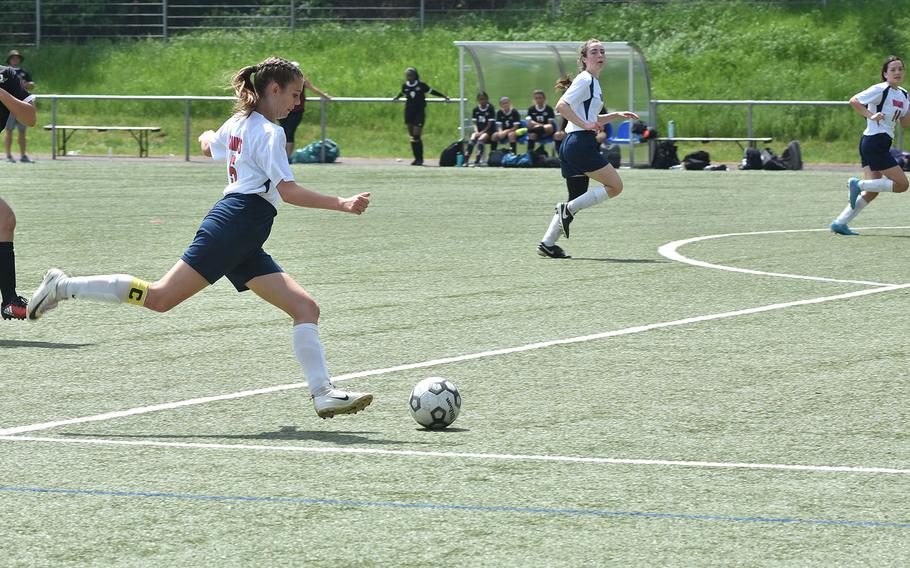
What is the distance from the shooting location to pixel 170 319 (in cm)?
1022

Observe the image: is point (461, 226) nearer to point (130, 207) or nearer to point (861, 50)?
point (130, 207)

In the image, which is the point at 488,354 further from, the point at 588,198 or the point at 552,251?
the point at 588,198

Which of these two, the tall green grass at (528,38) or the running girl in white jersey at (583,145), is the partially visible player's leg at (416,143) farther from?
Answer: the running girl in white jersey at (583,145)

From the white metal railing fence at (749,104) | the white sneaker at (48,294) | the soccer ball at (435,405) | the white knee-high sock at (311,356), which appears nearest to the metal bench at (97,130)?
the white metal railing fence at (749,104)

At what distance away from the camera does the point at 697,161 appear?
30766 millimetres

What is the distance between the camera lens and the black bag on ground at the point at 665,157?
31281mm

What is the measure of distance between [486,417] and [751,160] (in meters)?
24.7

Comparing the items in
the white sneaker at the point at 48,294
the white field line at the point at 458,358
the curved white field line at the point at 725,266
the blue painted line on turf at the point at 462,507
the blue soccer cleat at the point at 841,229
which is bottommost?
the white field line at the point at 458,358

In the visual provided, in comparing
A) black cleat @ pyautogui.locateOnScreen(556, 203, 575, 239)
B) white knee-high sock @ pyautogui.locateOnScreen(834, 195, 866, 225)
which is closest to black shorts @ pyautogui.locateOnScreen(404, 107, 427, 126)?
white knee-high sock @ pyautogui.locateOnScreen(834, 195, 866, 225)

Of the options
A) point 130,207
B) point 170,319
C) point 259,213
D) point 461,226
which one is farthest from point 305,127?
point 259,213

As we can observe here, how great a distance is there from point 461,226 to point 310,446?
1114cm

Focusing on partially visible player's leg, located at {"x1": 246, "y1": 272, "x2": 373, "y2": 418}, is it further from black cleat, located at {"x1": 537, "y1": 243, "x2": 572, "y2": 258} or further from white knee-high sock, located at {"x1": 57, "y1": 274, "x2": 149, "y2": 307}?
black cleat, located at {"x1": 537, "y1": 243, "x2": 572, "y2": 258}

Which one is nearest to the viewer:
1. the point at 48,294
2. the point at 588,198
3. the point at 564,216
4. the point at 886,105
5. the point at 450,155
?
the point at 48,294

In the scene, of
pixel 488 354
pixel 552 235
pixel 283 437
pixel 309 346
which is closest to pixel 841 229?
pixel 552 235
